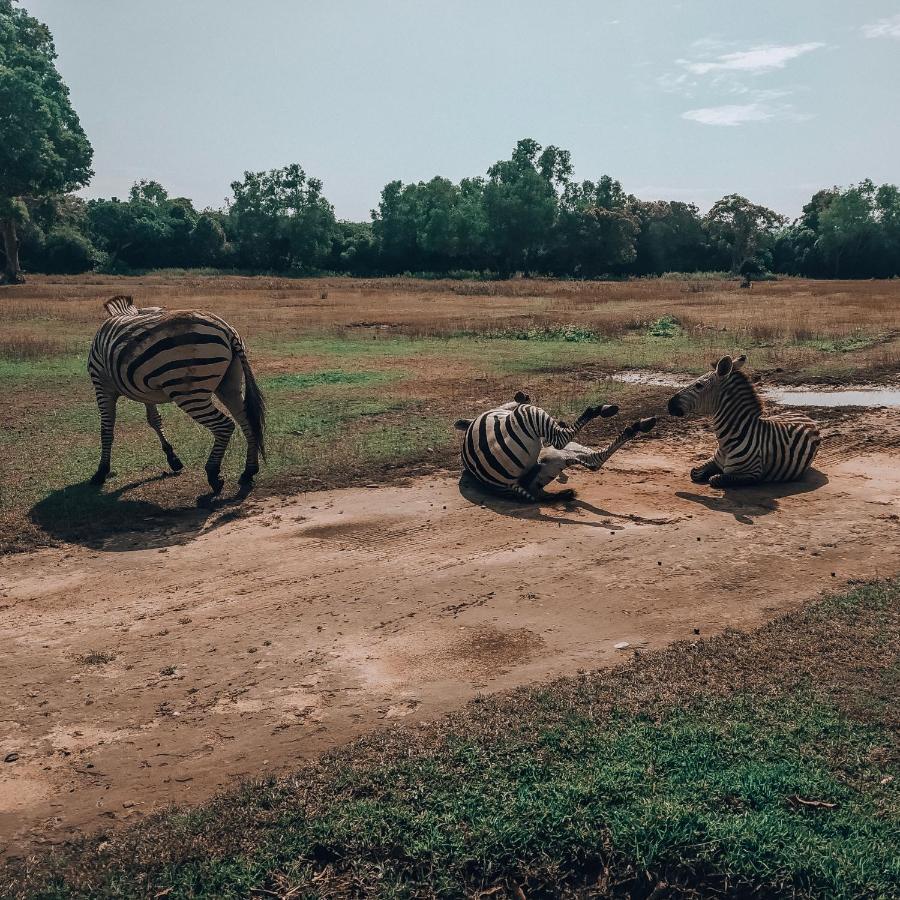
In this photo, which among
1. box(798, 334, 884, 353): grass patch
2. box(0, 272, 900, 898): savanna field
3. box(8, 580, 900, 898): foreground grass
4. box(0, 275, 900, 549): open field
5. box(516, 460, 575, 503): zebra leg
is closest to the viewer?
box(8, 580, 900, 898): foreground grass

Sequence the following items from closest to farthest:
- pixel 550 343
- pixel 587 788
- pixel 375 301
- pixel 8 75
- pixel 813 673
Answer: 1. pixel 587 788
2. pixel 813 673
3. pixel 550 343
4. pixel 375 301
5. pixel 8 75

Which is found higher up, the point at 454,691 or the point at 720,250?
the point at 720,250

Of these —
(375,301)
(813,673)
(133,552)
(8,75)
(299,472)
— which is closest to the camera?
(813,673)

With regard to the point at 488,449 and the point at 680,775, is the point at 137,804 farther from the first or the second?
the point at 488,449

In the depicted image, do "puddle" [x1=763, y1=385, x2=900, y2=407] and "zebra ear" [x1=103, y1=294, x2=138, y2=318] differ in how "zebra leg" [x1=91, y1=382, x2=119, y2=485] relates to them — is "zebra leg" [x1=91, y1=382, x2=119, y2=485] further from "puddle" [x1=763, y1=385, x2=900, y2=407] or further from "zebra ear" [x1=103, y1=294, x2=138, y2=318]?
"puddle" [x1=763, y1=385, x2=900, y2=407]

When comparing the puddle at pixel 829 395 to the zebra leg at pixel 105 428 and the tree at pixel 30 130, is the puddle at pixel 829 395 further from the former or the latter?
the tree at pixel 30 130

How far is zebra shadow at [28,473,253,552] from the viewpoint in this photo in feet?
27.1

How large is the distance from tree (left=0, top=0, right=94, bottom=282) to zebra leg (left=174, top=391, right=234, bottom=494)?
38280mm

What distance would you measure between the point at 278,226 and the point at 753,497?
7284 centimetres

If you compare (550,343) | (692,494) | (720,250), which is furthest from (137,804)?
(720,250)

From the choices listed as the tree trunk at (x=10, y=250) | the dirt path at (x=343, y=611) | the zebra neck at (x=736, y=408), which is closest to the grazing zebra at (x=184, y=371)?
the dirt path at (x=343, y=611)

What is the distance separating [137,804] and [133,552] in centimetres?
391

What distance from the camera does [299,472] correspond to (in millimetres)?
10195

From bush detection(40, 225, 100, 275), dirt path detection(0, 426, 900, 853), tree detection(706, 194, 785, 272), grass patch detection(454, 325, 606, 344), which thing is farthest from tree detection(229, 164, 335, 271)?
dirt path detection(0, 426, 900, 853)
